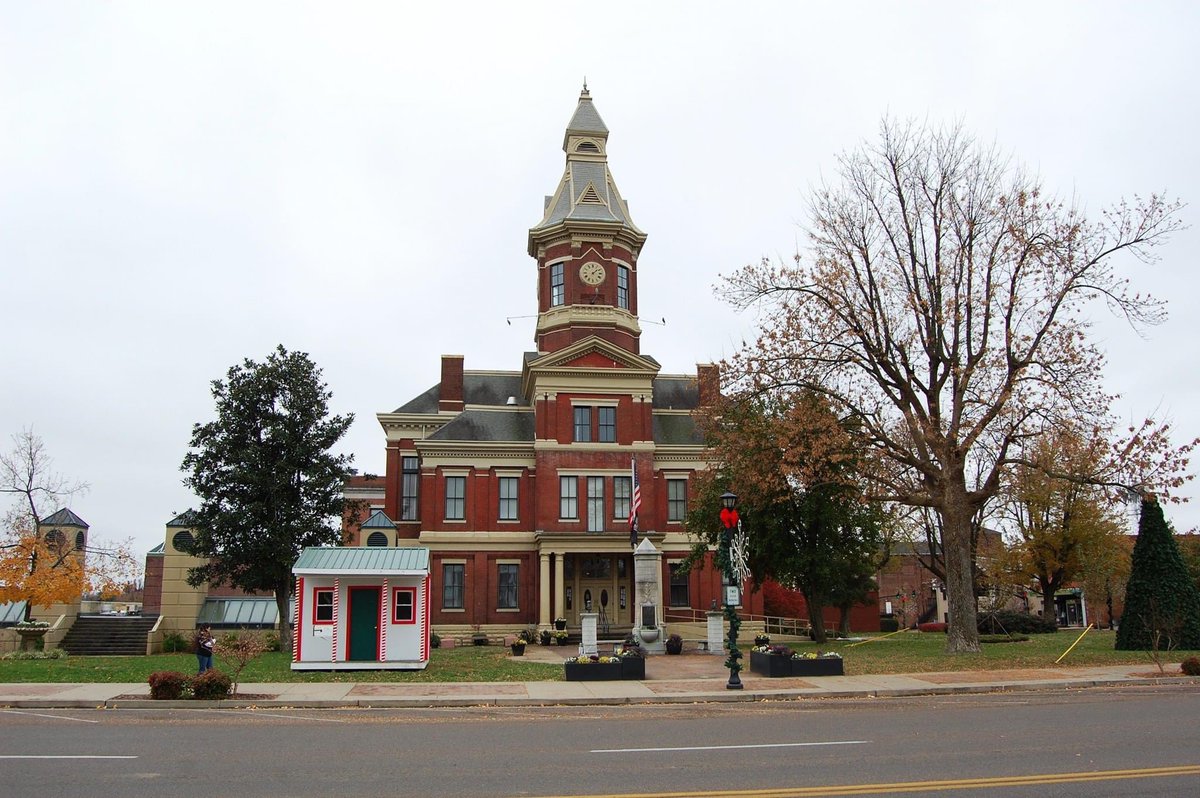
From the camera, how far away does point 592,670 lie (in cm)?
2381

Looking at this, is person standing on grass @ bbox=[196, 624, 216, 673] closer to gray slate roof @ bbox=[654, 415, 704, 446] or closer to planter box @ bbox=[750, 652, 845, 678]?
planter box @ bbox=[750, 652, 845, 678]

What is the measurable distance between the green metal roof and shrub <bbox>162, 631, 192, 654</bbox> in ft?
46.8

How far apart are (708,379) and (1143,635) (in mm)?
14548

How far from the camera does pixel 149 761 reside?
1183 cm

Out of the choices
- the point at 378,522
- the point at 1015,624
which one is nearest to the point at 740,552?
the point at 378,522

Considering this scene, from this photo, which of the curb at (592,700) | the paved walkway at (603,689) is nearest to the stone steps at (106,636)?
the paved walkway at (603,689)

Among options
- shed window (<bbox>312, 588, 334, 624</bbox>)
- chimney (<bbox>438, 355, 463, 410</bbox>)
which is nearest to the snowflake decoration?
shed window (<bbox>312, 588, 334, 624</bbox>)

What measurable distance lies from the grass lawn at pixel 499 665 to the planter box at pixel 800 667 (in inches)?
26.7

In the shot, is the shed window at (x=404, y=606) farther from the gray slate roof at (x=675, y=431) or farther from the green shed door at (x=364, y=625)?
the gray slate roof at (x=675, y=431)

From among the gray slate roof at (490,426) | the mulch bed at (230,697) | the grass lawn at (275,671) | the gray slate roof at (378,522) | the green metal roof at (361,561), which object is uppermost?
the gray slate roof at (490,426)

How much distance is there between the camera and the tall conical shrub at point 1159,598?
27.5 m

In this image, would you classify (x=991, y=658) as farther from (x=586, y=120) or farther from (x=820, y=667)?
(x=586, y=120)

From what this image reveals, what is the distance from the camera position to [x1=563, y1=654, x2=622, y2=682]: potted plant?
23.7 m

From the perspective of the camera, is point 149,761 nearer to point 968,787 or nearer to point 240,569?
point 968,787
